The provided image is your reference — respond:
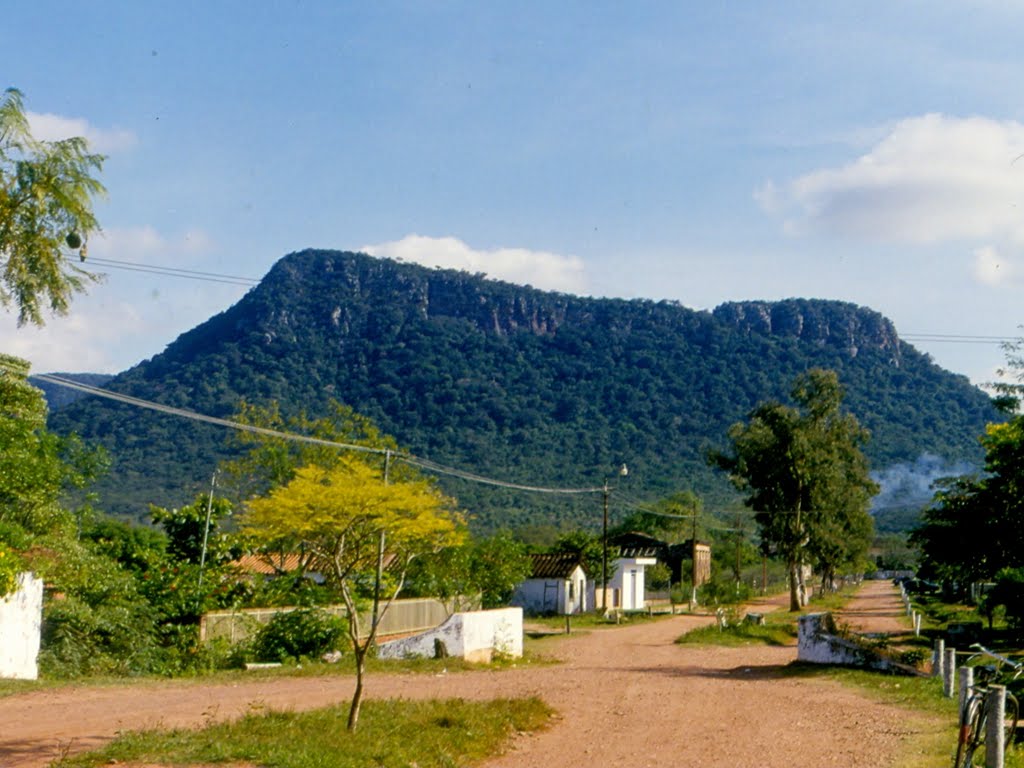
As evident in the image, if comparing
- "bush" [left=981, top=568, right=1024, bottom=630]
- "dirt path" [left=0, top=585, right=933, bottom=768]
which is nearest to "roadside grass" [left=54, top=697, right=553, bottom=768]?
"dirt path" [left=0, top=585, right=933, bottom=768]

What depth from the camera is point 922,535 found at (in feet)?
131

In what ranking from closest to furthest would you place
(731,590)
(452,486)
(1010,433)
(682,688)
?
(682,688)
(1010,433)
(731,590)
(452,486)

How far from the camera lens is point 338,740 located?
1330cm

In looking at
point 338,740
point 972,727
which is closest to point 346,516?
point 338,740

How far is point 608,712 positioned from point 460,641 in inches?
337

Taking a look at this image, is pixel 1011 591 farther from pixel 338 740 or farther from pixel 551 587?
pixel 551 587

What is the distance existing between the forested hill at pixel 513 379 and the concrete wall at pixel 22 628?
227 feet

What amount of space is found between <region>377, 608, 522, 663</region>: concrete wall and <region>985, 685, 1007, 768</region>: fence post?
17.3 m

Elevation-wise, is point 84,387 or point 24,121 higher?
point 24,121

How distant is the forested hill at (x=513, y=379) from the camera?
105 meters

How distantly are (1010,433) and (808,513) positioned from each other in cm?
2685

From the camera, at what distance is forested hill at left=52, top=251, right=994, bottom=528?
105 meters

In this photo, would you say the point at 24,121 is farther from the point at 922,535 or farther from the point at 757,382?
the point at 757,382

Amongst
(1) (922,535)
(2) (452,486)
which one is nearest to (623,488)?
(2) (452,486)
